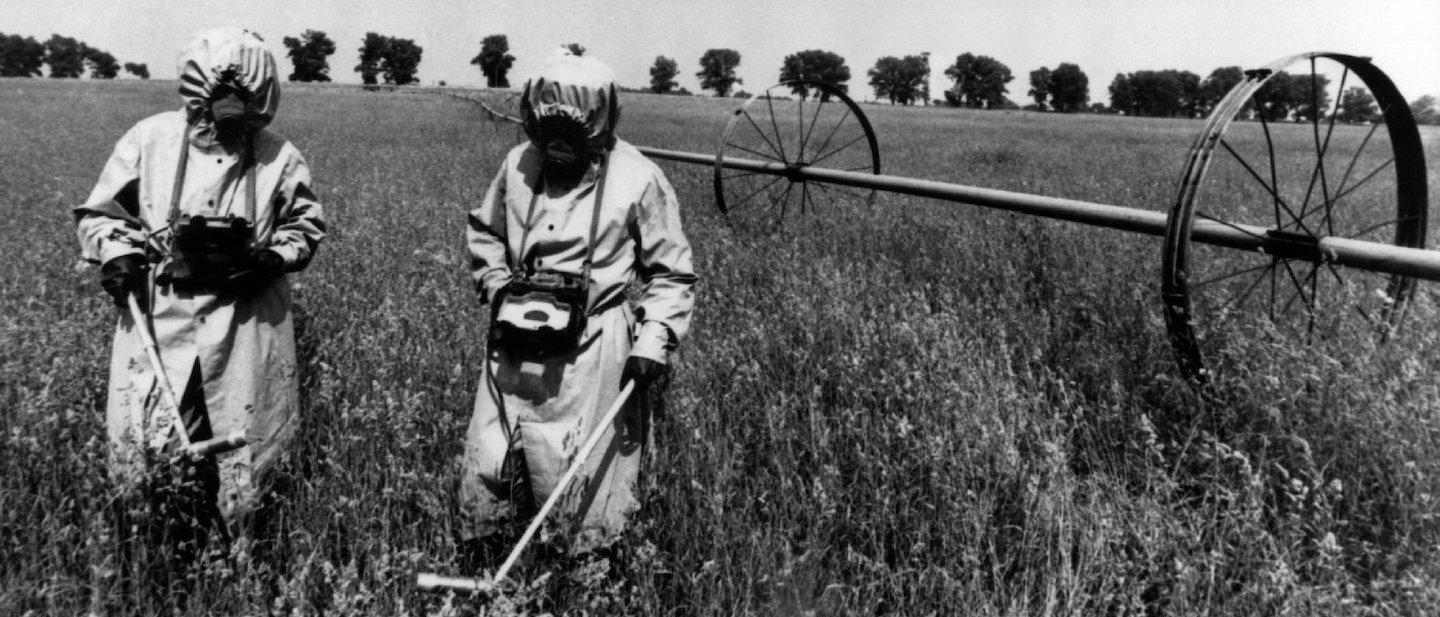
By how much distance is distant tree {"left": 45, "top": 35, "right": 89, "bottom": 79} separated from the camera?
10644 cm

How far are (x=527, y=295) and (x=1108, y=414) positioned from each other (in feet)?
7.88

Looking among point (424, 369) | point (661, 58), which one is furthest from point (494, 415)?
point (661, 58)

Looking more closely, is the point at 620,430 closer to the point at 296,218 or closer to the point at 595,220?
the point at 595,220

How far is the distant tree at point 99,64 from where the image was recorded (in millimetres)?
112000

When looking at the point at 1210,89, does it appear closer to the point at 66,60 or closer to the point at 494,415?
the point at 494,415

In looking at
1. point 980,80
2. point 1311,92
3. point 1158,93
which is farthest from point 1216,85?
point 1311,92

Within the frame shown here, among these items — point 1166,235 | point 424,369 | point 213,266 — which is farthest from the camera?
point 424,369

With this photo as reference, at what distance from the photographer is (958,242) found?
19.8ft

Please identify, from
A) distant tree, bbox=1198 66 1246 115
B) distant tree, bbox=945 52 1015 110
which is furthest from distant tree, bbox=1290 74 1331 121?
distant tree, bbox=945 52 1015 110

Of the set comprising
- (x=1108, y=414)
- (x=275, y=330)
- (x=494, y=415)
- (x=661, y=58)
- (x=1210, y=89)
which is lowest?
(x=1108, y=414)

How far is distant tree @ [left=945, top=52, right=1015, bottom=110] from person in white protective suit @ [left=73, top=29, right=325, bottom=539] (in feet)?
380

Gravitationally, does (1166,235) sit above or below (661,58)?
below

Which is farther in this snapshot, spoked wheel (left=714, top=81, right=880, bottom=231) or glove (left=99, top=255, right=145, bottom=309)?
spoked wheel (left=714, top=81, right=880, bottom=231)

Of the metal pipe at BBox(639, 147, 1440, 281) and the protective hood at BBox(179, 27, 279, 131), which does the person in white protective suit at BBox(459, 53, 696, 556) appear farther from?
the metal pipe at BBox(639, 147, 1440, 281)
